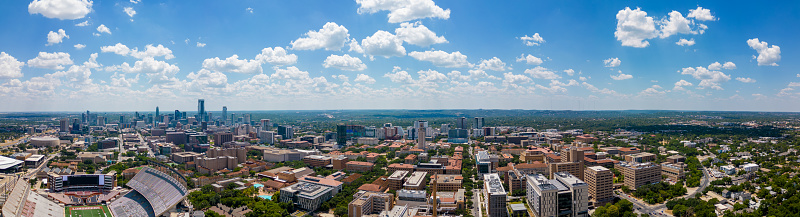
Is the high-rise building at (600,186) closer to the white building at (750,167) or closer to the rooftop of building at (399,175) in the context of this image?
the rooftop of building at (399,175)

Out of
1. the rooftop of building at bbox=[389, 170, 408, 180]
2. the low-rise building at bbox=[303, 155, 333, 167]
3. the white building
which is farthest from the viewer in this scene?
the low-rise building at bbox=[303, 155, 333, 167]

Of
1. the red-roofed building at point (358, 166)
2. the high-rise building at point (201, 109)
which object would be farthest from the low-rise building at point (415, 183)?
the high-rise building at point (201, 109)

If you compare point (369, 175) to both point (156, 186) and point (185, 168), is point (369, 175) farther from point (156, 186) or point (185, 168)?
point (185, 168)

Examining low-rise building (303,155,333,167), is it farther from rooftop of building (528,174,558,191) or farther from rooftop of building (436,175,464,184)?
rooftop of building (528,174,558,191)

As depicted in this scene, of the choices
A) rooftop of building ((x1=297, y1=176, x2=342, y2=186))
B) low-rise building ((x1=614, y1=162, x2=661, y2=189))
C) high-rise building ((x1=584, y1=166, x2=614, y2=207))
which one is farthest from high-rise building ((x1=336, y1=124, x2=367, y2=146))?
high-rise building ((x1=584, y1=166, x2=614, y2=207))

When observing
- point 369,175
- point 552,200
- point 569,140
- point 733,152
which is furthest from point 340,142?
point 733,152

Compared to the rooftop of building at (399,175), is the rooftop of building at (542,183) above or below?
above

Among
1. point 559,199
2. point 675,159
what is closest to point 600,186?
point 559,199
